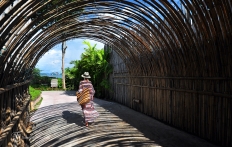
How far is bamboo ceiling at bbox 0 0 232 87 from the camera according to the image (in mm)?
5078

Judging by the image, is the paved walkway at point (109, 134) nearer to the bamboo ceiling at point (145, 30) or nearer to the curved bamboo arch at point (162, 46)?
the curved bamboo arch at point (162, 46)

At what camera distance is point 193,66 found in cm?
698

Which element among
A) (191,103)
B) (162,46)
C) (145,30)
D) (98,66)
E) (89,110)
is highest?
(145,30)

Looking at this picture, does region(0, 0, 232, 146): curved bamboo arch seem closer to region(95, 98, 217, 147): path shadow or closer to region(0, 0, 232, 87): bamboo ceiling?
region(0, 0, 232, 87): bamboo ceiling

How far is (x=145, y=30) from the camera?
Result: 941 cm

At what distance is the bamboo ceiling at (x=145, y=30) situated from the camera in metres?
5.08

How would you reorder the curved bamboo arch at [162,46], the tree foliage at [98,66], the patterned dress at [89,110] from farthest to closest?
the tree foliage at [98,66] < the patterned dress at [89,110] < the curved bamboo arch at [162,46]

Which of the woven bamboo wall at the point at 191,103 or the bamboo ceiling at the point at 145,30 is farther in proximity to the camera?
the woven bamboo wall at the point at 191,103

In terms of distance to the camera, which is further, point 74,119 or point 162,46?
point 74,119

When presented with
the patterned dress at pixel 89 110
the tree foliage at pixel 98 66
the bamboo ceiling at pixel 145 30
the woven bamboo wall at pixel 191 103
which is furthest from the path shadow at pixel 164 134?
the tree foliage at pixel 98 66

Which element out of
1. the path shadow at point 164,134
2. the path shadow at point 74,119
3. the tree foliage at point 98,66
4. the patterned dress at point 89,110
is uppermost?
the tree foliage at point 98,66

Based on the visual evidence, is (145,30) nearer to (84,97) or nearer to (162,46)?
(162,46)

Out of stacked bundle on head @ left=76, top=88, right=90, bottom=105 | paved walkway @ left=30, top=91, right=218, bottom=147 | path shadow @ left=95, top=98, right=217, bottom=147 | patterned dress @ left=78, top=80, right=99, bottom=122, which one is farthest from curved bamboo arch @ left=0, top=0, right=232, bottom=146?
patterned dress @ left=78, top=80, right=99, bottom=122

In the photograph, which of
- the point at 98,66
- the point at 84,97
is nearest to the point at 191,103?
the point at 84,97
